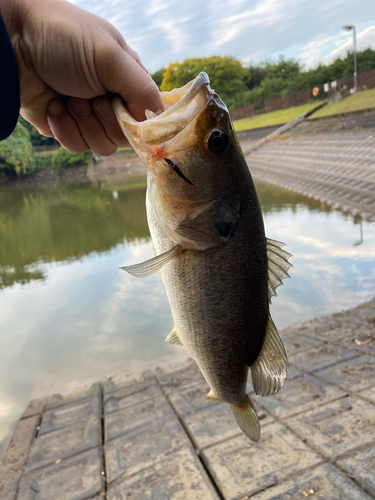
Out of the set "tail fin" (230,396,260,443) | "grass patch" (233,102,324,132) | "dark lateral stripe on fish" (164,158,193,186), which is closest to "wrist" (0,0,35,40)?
"dark lateral stripe on fish" (164,158,193,186)

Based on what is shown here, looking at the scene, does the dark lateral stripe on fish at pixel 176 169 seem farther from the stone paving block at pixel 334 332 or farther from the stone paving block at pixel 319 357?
the stone paving block at pixel 334 332

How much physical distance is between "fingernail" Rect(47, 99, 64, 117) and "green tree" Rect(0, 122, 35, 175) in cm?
4623

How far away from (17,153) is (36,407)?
45.8 m

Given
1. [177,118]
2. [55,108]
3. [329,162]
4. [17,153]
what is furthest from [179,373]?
[17,153]

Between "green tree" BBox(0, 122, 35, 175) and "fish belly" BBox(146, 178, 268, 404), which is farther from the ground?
"green tree" BBox(0, 122, 35, 175)

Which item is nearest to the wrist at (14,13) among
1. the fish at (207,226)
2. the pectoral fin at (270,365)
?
the fish at (207,226)

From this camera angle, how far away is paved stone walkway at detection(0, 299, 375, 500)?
329cm

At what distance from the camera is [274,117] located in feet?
118

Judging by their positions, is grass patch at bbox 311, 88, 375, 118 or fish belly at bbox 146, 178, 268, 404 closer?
fish belly at bbox 146, 178, 268, 404

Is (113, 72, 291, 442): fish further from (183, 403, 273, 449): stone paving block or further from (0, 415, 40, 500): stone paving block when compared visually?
(0, 415, 40, 500): stone paving block

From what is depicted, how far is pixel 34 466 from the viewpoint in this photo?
395 centimetres

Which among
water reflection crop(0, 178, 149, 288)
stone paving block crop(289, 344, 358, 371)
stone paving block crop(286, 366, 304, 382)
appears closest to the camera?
stone paving block crop(286, 366, 304, 382)

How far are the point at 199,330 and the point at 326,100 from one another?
3551cm

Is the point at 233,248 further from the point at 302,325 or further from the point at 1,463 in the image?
the point at 302,325
